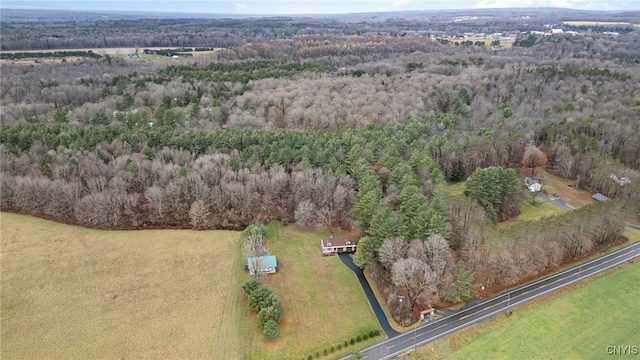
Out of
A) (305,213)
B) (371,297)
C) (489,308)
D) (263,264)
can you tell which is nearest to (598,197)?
(489,308)

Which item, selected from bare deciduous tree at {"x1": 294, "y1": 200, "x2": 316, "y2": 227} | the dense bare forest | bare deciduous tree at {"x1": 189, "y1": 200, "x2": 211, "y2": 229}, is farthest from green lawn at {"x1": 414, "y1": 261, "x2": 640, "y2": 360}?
bare deciduous tree at {"x1": 189, "y1": 200, "x2": 211, "y2": 229}

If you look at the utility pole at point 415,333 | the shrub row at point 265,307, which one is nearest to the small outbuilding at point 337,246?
the shrub row at point 265,307

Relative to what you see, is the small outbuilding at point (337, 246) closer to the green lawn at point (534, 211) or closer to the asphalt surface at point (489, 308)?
the asphalt surface at point (489, 308)

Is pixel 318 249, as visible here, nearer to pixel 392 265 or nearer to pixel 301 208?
pixel 301 208

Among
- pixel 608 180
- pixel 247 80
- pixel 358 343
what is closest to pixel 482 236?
pixel 358 343

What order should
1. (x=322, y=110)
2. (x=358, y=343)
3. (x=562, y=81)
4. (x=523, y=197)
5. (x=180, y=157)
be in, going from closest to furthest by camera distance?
(x=358, y=343), (x=523, y=197), (x=180, y=157), (x=322, y=110), (x=562, y=81)
